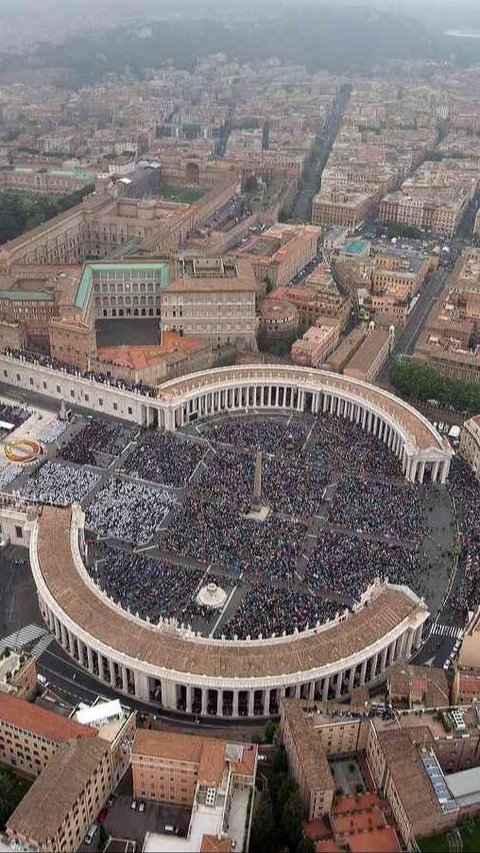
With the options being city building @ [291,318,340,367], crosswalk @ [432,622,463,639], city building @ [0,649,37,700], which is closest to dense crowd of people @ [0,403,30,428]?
city building @ [291,318,340,367]

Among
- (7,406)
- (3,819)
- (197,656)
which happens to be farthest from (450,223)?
(3,819)

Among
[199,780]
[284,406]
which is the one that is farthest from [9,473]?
[199,780]

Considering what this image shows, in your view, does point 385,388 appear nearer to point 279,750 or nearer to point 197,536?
point 197,536

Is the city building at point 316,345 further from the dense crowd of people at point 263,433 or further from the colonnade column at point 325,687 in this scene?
the colonnade column at point 325,687

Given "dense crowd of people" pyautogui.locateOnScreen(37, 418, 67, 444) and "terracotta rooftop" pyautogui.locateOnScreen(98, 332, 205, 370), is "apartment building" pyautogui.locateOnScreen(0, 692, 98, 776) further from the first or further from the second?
"terracotta rooftop" pyautogui.locateOnScreen(98, 332, 205, 370)

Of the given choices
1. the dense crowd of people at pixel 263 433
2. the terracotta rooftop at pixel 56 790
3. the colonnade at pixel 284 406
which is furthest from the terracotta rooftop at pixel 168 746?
the colonnade at pixel 284 406

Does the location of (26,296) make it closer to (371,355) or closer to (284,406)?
(284,406)
